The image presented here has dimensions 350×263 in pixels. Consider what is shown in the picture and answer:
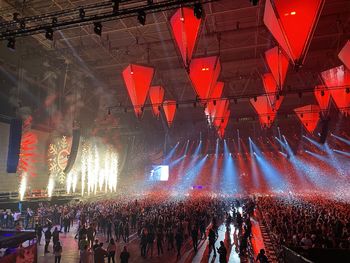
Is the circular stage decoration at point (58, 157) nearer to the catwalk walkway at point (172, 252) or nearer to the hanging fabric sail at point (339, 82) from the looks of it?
the catwalk walkway at point (172, 252)

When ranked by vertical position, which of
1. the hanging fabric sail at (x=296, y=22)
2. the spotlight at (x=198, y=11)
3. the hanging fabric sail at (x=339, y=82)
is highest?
the spotlight at (x=198, y=11)

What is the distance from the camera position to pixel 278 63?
8211 mm

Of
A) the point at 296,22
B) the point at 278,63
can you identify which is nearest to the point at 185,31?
the point at 296,22

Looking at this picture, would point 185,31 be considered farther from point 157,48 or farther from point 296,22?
point 157,48

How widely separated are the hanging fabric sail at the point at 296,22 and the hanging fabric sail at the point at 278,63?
2.73m

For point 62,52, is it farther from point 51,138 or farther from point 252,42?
point 252,42

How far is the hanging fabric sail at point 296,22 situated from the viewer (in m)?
5.14

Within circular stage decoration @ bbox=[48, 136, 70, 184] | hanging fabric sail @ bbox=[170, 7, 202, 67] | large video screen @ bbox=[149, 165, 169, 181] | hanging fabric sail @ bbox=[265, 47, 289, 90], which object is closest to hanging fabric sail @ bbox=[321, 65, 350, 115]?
hanging fabric sail @ bbox=[265, 47, 289, 90]

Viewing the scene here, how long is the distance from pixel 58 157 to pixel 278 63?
647 inches

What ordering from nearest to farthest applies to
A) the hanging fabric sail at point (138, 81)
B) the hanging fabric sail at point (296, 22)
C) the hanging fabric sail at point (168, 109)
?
the hanging fabric sail at point (296, 22) → the hanging fabric sail at point (138, 81) → the hanging fabric sail at point (168, 109)

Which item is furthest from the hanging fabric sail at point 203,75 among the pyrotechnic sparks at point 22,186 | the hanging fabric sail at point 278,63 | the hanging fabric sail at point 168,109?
the pyrotechnic sparks at point 22,186

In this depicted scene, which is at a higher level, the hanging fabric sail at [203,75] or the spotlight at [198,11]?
the spotlight at [198,11]

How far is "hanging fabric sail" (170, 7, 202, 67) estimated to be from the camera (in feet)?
21.1

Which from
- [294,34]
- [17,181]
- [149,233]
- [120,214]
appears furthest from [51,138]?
[294,34]
